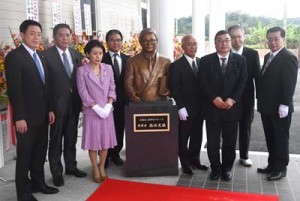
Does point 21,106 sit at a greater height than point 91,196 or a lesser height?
greater

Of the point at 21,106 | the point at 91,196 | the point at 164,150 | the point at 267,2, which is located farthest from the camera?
the point at 267,2

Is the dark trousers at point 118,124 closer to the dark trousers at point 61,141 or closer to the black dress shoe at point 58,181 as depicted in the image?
the dark trousers at point 61,141

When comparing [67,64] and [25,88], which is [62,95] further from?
[25,88]

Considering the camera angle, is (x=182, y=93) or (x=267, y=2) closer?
(x=182, y=93)

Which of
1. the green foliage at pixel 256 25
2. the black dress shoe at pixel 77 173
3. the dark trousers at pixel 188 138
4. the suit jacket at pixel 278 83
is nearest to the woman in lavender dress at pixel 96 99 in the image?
the black dress shoe at pixel 77 173

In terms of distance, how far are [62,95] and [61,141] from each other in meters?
0.50

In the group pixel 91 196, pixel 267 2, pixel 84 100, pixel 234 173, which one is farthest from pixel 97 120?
pixel 267 2

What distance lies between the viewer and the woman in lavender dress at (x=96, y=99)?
309 centimetres

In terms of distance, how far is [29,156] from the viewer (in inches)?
108

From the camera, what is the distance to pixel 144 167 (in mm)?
3404

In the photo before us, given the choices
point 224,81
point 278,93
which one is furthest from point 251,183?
point 224,81

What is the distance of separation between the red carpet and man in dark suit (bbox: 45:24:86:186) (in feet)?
1.75

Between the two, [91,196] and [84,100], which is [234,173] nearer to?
[91,196]

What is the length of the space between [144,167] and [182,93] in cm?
87
